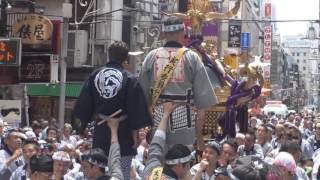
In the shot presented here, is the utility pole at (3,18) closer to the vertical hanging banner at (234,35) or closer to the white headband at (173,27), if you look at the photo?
the white headband at (173,27)

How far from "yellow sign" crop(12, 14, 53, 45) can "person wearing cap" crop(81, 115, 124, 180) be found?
13.9 m

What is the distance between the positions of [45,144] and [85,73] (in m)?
16.6

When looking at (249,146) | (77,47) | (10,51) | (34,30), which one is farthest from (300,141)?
(77,47)

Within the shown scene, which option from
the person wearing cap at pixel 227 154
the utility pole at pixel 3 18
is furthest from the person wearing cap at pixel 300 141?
the utility pole at pixel 3 18

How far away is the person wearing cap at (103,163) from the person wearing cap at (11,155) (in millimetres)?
2453

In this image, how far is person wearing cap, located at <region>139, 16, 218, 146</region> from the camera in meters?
5.65

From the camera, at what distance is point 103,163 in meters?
5.28

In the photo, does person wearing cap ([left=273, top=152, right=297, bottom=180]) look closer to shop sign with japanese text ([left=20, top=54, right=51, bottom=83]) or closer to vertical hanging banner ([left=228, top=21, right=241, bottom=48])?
shop sign with japanese text ([left=20, top=54, right=51, bottom=83])

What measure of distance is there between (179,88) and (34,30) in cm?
1389

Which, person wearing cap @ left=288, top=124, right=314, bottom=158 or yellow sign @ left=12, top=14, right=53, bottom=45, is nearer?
person wearing cap @ left=288, top=124, right=314, bottom=158

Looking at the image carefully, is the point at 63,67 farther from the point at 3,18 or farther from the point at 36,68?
the point at 3,18

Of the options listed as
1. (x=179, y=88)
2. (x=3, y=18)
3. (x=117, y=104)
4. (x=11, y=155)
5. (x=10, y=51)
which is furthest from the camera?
(x=3, y=18)

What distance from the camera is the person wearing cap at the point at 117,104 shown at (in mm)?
5500

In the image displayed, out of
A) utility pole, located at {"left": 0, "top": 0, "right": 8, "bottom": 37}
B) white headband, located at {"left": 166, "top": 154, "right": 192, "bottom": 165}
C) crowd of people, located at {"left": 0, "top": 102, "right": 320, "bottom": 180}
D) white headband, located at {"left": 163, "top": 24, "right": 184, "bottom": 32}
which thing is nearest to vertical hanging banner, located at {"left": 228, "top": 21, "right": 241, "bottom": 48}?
utility pole, located at {"left": 0, "top": 0, "right": 8, "bottom": 37}
